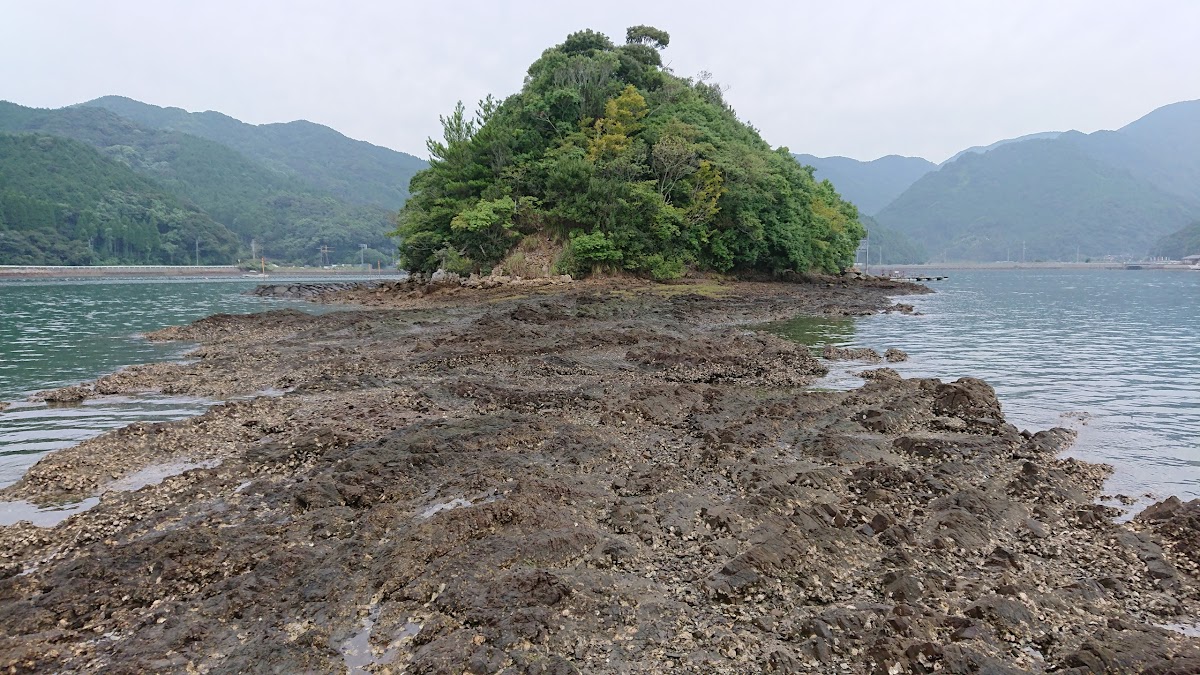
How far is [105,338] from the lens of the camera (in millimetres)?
28281

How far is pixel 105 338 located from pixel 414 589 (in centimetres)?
2967

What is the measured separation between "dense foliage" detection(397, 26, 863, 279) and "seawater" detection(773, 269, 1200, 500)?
20.2m

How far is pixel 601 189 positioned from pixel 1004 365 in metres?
35.2

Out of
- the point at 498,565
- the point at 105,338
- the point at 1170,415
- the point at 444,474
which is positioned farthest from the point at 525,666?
the point at 105,338

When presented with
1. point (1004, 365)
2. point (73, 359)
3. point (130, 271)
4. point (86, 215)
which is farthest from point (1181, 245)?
point (86, 215)

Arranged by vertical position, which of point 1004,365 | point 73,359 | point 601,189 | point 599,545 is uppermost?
point 601,189

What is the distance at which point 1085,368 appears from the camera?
819 inches

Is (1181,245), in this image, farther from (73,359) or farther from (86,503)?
(86,503)

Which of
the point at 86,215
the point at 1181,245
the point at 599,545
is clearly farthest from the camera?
the point at 1181,245

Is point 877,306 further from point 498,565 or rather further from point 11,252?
point 11,252

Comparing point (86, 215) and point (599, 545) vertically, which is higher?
point (86, 215)

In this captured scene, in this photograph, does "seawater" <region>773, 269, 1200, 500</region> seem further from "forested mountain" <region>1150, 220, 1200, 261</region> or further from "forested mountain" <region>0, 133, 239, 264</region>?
"forested mountain" <region>1150, 220, 1200, 261</region>

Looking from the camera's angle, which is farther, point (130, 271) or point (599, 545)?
point (130, 271)

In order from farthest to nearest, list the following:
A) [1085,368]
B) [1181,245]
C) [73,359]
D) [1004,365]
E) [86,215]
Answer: [1181,245], [86,215], [73,359], [1004,365], [1085,368]
